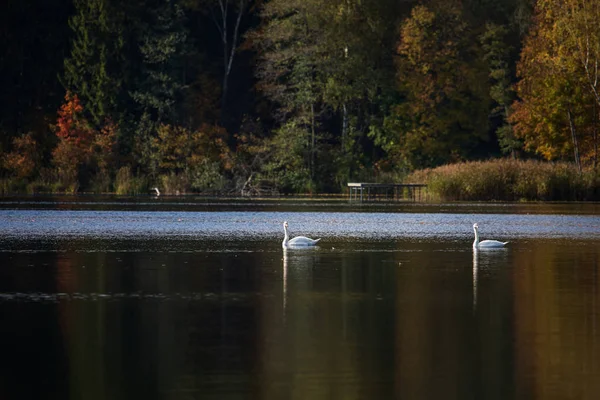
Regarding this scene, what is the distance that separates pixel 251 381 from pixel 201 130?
64380 mm

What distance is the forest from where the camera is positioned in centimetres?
7319

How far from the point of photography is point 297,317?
17.3 metres

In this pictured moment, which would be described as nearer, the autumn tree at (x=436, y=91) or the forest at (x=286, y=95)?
the autumn tree at (x=436, y=91)

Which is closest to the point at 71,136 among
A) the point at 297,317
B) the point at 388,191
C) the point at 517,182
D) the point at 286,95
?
the point at 286,95

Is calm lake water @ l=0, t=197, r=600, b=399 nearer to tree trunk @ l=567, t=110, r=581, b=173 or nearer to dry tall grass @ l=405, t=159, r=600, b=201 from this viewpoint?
dry tall grass @ l=405, t=159, r=600, b=201

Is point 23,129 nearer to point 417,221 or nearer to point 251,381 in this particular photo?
point 417,221

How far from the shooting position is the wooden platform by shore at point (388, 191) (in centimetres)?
6644

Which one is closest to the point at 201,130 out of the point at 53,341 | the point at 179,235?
the point at 179,235

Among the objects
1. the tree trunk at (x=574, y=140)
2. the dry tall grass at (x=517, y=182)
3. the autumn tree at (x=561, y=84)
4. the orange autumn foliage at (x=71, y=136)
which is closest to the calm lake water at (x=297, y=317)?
the dry tall grass at (x=517, y=182)

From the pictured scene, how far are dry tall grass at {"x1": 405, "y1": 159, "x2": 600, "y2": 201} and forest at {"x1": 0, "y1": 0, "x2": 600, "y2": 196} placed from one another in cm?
879

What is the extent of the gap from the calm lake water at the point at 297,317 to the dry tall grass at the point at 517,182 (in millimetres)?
26589

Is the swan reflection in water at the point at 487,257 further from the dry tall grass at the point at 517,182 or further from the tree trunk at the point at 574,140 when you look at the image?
the tree trunk at the point at 574,140

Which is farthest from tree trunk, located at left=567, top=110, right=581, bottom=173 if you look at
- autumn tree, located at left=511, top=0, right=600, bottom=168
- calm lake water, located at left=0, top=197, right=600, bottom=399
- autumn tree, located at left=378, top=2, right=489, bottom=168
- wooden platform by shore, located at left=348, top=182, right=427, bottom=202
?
calm lake water, located at left=0, top=197, right=600, bottom=399

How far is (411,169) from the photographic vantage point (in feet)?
242
